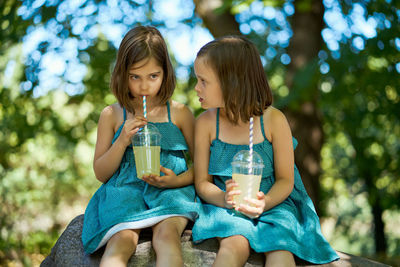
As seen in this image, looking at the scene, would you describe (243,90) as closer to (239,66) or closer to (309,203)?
(239,66)

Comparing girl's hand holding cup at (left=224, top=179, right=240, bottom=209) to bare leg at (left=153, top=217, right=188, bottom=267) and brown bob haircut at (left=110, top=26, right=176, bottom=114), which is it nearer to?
bare leg at (left=153, top=217, right=188, bottom=267)

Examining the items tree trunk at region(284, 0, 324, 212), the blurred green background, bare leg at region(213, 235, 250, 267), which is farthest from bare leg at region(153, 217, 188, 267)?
tree trunk at region(284, 0, 324, 212)

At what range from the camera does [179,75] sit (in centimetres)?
747

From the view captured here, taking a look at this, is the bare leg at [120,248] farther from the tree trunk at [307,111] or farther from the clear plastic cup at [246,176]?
the tree trunk at [307,111]

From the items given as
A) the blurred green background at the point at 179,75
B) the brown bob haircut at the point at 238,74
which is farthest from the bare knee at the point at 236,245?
the blurred green background at the point at 179,75

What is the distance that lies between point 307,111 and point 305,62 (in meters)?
0.58

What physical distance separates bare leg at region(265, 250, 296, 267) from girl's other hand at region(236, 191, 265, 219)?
22cm

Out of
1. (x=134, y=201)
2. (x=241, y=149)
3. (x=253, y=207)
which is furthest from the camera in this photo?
(x=241, y=149)

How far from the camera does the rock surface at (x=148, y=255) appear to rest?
2.38 meters

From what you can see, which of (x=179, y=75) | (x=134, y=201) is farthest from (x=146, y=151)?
(x=179, y=75)

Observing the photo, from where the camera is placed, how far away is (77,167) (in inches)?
363

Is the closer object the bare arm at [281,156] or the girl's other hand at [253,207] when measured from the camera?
the girl's other hand at [253,207]

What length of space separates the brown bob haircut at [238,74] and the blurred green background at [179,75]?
176cm

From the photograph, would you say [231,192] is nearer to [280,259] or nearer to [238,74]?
[280,259]
